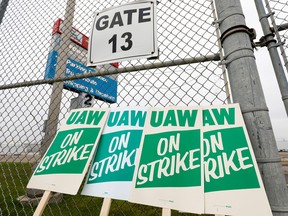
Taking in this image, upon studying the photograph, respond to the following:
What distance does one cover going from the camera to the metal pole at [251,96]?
2.63 feet

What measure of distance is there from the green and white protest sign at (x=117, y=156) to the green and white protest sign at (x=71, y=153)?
0.06 meters

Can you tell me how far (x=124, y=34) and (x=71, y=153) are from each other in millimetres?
908

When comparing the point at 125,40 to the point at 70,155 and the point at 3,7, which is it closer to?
the point at 70,155

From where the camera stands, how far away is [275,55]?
991 mm

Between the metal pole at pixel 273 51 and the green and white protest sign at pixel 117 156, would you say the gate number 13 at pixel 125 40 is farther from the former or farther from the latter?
the metal pole at pixel 273 51

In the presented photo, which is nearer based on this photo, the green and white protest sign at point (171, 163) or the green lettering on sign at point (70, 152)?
the green and white protest sign at point (171, 163)

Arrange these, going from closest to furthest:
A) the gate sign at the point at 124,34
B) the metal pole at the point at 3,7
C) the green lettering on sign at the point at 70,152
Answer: the green lettering on sign at the point at 70,152
the gate sign at the point at 124,34
the metal pole at the point at 3,7

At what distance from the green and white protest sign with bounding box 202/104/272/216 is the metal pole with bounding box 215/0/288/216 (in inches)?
2.3

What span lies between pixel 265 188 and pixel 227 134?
0.27 meters

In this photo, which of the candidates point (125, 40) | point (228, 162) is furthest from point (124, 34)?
point (228, 162)

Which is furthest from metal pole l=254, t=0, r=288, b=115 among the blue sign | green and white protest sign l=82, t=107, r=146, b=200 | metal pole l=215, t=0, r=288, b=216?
the blue sign

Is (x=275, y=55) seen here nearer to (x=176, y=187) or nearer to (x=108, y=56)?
(x=176, y=187)

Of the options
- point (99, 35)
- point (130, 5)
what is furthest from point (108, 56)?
point (130, 5)

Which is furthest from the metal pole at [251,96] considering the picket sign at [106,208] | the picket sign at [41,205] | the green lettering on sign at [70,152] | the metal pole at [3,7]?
the metal pole at [3,7]
